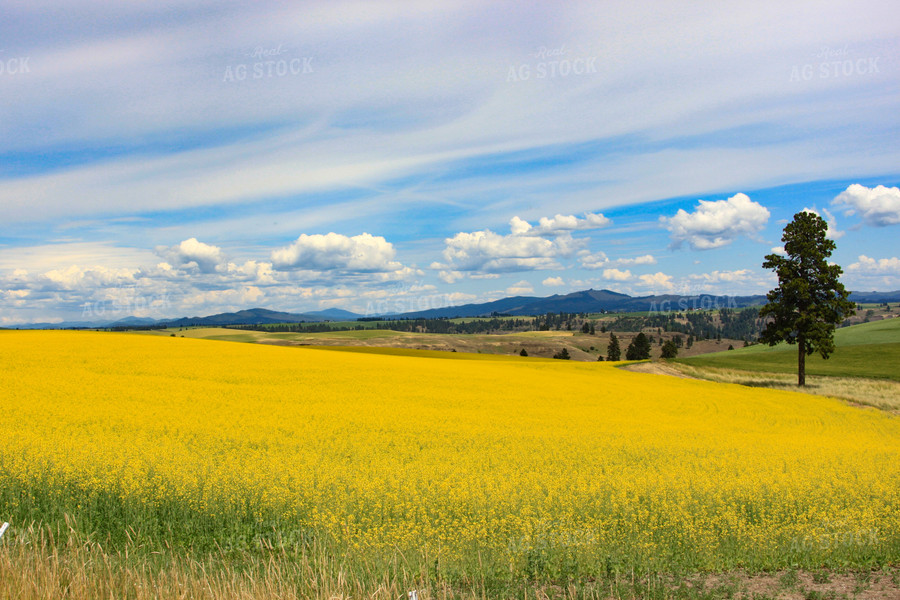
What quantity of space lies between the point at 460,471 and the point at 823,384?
40869 mm

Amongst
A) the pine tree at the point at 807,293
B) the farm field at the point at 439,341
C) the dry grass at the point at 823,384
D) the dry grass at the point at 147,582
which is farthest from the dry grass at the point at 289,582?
the farm field at the point at 439,341

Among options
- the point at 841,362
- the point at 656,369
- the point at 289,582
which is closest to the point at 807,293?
the point at 656,369

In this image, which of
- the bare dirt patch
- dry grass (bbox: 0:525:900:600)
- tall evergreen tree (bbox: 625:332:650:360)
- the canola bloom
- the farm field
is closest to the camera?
dry grass (bbox: 0:525:900:600)

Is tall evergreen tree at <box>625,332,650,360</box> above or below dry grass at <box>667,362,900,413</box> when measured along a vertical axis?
below

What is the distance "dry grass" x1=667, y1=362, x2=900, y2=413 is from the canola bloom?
559 inches

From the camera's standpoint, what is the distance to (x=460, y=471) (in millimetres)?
10406

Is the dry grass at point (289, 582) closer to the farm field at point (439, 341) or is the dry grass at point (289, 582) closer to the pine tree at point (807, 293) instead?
the pine tree at point (807, 293)

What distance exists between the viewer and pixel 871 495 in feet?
34.4

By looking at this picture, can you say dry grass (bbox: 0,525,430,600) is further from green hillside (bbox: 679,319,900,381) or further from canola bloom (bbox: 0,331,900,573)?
green hillside (bbox: 679,319,900,381)

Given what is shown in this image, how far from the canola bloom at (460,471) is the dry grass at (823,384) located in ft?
46.6

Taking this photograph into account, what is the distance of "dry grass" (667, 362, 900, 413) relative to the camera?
32125 mm

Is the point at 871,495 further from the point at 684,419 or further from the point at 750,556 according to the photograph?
the point at 684,419

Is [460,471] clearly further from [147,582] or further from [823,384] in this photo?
[823,384]

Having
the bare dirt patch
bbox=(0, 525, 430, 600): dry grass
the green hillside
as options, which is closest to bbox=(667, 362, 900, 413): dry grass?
the bare dirt patch
